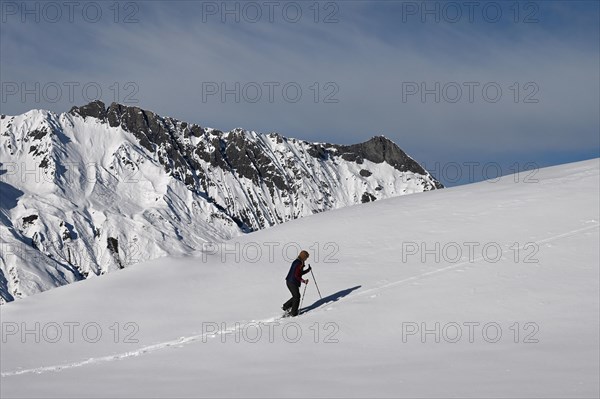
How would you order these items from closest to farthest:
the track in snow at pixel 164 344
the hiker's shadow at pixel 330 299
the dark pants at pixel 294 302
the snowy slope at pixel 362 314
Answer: the snowy slope at pixel 362 314
the track in snow at pixel 164 344
the dark pants at pixel 294 302
the hiker's shadow at pixel 330 299

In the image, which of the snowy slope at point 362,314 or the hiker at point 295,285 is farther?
the hiker at point 295,285

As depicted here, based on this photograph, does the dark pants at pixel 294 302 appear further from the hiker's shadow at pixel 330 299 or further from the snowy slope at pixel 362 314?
the hiker's shadow at pixel 330 299

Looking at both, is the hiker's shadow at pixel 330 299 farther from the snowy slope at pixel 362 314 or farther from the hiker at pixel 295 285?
the hiker at pixel 295 285

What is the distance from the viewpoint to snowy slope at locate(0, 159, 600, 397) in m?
11.9

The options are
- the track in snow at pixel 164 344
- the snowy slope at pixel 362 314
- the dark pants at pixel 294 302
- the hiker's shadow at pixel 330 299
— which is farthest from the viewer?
the hiker's shadow at pixel 330 299

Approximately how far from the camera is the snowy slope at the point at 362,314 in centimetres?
1189

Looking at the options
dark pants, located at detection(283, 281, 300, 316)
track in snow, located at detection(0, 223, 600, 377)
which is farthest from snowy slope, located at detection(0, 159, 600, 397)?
dark pants, located at detection(283, 281, 300, 316)

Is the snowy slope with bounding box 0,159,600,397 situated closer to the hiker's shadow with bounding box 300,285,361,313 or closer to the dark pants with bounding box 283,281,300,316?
the hiker's shadow with bounding box 300,285,361,313

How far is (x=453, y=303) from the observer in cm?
1708

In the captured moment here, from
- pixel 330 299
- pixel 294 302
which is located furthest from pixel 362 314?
pixel 330 299

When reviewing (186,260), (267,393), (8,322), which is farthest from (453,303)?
(8,322)

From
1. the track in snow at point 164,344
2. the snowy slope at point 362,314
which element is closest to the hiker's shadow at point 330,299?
the snowy slope at point 362,314

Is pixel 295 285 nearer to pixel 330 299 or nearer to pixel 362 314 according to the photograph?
pixel 330 299

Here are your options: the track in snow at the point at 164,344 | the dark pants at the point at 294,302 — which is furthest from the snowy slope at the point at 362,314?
the dark pants at the point at 294,302
